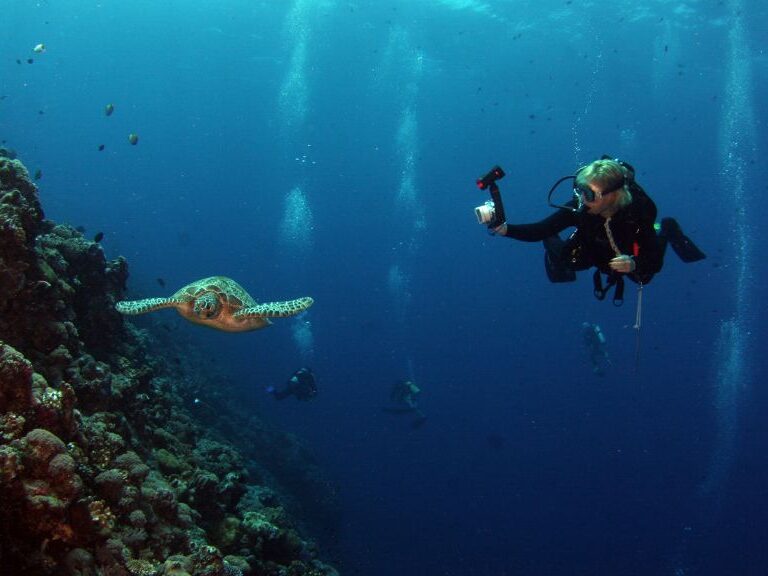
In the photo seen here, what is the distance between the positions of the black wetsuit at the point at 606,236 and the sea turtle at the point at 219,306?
12.2 ft

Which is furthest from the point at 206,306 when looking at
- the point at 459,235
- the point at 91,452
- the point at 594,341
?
the point at 459,235

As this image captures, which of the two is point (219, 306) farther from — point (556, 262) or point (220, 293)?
point (556, 262)

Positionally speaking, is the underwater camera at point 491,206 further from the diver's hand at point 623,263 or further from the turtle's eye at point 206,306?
the turtle's eye at point 206,306

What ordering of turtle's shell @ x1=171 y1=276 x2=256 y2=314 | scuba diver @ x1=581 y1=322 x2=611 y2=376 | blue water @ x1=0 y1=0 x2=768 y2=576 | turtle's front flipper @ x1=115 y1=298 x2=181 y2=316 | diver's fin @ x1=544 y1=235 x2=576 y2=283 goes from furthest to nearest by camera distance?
blue water @ x1=0 y1=0 x2=768 y2=576 < scuba diver @ x1=581 y1=322 x2=611 y2=376 < turtle's shell @ x1=171 y1=276 x2=256 y2=314 < turtle's front flipper @ x1=115 y1=298 x2=181 y2=316 < diver's fin @ x1=544 y1=235 x2=576 y2=283

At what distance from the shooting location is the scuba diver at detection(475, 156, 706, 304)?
5.09m

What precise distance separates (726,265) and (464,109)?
6317 cm

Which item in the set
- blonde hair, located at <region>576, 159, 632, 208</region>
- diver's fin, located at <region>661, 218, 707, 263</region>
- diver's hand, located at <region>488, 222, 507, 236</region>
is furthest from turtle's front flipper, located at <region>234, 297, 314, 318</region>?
diver's fin, located at <region>661, 218, 707, 263</region>

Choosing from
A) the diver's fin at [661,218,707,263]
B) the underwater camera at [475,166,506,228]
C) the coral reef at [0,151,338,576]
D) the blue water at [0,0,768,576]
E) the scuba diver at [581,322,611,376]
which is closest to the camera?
the coral reef at [0,151,338,576]

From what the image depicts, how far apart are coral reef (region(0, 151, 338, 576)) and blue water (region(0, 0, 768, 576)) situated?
10537mm

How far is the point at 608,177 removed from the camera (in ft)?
16.6

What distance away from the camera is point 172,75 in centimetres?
7306

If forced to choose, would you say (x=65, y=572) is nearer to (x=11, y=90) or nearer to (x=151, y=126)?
(x=151, y=126)

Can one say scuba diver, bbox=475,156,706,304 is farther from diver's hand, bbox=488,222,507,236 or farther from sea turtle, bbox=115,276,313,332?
sea turtle, bbox=115,276,313,332

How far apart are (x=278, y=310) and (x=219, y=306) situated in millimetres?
1197
